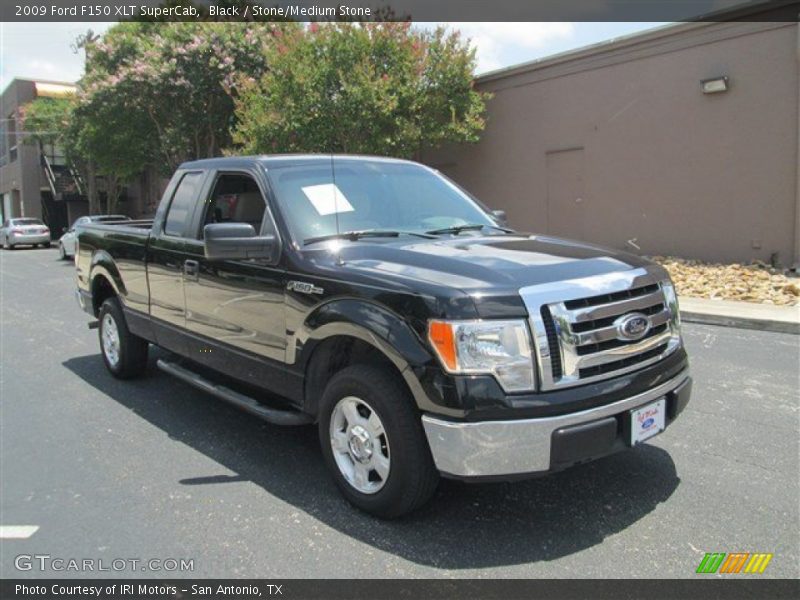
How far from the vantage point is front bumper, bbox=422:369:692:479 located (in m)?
2.96

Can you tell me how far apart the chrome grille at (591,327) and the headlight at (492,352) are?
0.08 meters

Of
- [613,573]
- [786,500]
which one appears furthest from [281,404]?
[786,500]

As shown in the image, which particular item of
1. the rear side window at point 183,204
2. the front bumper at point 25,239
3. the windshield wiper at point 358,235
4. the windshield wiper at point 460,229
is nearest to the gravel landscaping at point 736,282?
the windshield wiper at point 460,229

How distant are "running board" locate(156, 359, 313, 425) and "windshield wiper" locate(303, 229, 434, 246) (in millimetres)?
1033

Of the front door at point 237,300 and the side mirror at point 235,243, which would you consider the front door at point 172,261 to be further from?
the side mirror at point 235,243

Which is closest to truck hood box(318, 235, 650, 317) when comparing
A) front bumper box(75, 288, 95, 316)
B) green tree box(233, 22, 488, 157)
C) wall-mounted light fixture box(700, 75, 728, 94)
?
front bumper box(75, 288, 95, 316)

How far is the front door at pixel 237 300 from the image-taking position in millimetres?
4055

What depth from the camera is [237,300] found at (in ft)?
14.2

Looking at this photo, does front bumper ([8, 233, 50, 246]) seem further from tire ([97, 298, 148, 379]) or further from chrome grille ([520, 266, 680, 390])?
chrome grille ([520, 266, 680, 390])

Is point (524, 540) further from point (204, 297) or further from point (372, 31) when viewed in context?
point (372, 31)

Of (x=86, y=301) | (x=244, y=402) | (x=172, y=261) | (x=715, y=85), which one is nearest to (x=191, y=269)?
(x=172, y=261)

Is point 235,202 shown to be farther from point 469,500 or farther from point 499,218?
point 469,500

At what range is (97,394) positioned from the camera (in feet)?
19.2
